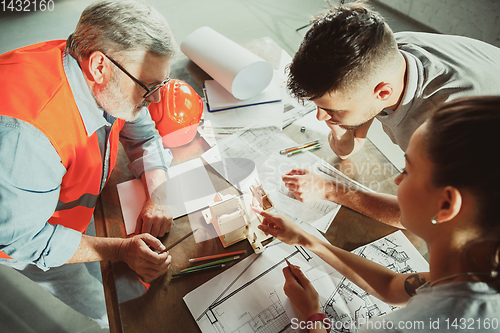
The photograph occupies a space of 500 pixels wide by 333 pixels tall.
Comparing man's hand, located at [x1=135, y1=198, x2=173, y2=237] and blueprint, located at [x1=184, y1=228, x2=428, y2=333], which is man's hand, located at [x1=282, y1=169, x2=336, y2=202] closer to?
blueprint, located at [x1=184, y1=228, x2=428, y2=333]

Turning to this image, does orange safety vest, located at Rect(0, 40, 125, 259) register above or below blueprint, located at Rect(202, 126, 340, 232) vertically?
above

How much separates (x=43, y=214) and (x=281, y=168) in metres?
0.83

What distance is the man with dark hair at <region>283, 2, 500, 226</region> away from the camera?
971 millimetres

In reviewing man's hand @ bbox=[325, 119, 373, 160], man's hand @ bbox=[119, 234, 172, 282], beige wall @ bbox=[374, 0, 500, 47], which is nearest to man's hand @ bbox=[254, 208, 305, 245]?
man's hand @ bbox=[119, 234, 172, 282]

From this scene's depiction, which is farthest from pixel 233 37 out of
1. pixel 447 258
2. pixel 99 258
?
pixel 447 258

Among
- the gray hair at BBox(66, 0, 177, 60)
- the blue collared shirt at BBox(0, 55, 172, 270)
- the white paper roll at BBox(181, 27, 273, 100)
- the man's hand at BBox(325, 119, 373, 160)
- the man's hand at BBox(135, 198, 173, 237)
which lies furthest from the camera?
the white paper roll at BBox(181, 27, 273, 100)

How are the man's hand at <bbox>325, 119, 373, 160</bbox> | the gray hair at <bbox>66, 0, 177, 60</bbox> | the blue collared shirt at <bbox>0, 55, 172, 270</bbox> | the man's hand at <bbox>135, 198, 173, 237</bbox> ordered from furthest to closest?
1. the man's hand at <bbox>325, 119, 373, 160</bbox>
2. the man's hand at <bbox>135, 198, 173, 237</bbox>
3. the gray hair at <bbox>66, 0, 177, 60</bbox>
4. the blue collared shirt at <bbox>0, 55, 172, 270</bbox>

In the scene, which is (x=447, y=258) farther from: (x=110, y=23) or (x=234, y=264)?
(x=110, y=23)

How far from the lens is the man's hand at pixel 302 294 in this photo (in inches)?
32.5

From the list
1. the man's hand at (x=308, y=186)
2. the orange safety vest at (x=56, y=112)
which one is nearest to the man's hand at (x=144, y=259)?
the orange safety vest at (x=56, y=112)

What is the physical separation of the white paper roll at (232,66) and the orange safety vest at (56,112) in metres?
0.69

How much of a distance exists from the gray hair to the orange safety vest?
106 mm

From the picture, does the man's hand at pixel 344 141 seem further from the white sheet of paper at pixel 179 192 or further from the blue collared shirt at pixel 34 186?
the blue collared shirt at pixel 34 186

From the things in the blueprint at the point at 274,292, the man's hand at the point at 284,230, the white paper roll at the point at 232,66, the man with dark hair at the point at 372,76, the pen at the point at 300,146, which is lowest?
the blueprint at the point at 274,292
